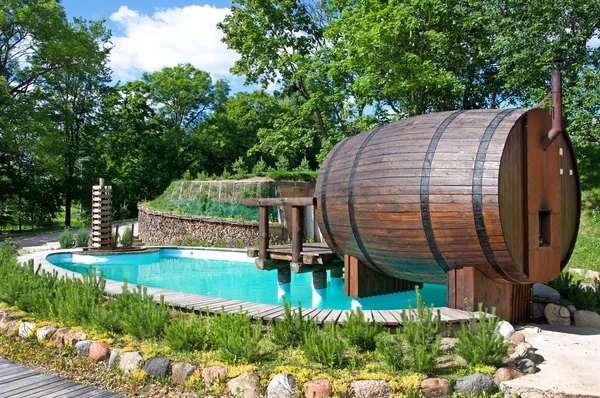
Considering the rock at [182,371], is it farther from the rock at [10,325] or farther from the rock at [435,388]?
the rock at [10,325]

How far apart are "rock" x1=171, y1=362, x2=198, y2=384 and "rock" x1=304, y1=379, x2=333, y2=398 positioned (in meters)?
1.00

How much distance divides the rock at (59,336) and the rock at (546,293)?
5287mm

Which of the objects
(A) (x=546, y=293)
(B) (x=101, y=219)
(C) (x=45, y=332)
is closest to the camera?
(C) (x=45, y=332)

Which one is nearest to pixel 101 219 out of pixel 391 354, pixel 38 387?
pixel 38 387

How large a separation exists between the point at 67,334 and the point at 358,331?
118 inches

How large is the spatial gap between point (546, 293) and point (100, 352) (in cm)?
516

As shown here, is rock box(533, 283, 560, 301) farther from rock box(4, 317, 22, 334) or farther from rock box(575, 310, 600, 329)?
rock box(4, 317, 22, 334)

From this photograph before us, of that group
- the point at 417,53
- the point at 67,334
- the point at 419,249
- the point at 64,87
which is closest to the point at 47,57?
the point at 64,87

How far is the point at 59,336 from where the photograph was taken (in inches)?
197

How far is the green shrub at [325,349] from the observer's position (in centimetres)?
382

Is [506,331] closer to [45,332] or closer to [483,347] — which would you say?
[483,347]

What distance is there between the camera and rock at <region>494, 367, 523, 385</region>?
3.69m

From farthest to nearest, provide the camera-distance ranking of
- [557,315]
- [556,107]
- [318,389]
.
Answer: [557,315]
[556,107]
[318,389]

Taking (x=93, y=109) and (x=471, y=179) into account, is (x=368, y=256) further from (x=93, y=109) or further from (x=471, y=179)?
(x=93, y=109)
